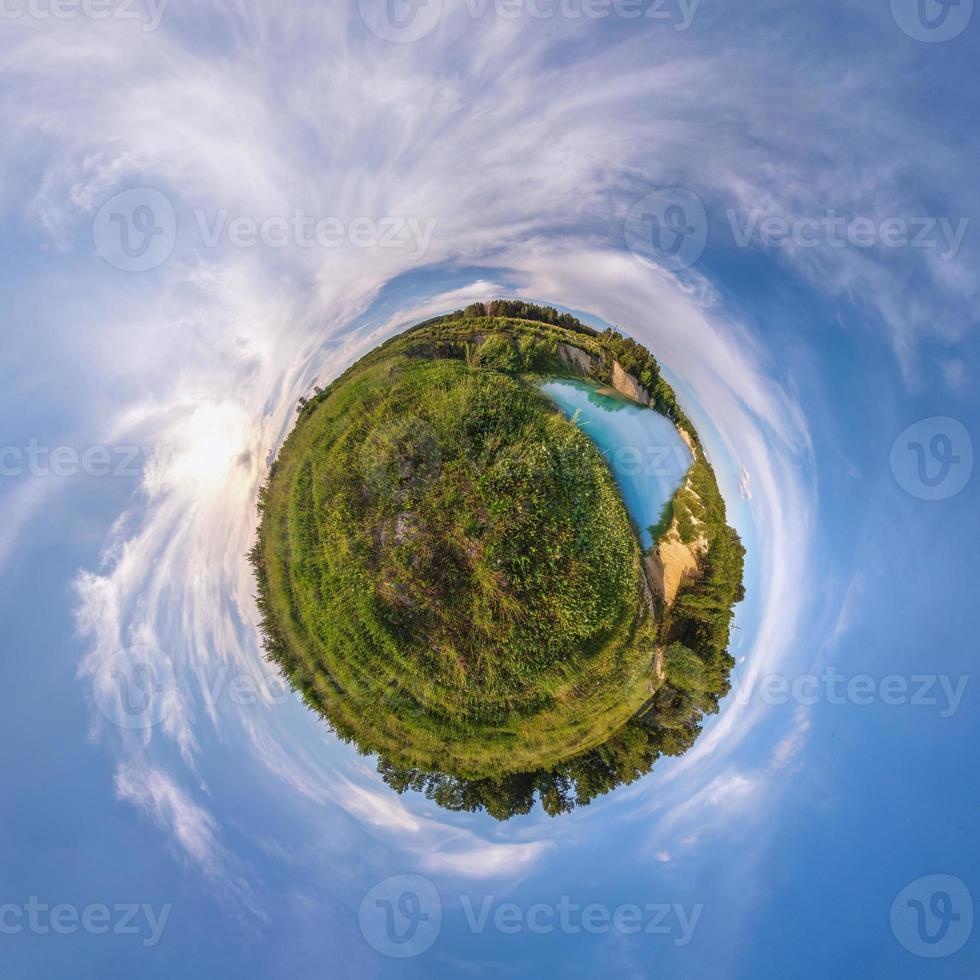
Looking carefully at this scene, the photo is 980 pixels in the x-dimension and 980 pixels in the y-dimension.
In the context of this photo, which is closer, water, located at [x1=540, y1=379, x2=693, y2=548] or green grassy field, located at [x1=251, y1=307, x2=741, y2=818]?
green grassy field, located at [x1=251, y1=307, x2=741, y2=818]

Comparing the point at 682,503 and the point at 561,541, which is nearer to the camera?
the point at 561,541

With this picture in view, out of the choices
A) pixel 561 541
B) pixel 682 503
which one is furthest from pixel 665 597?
pixel 561 541

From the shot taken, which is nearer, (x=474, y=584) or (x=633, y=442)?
(x=474, y=584)

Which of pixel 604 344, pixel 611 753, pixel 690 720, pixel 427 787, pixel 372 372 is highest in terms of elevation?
pixel 604 344

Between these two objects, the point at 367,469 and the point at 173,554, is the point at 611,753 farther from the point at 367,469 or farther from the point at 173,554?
the point at 173,554
